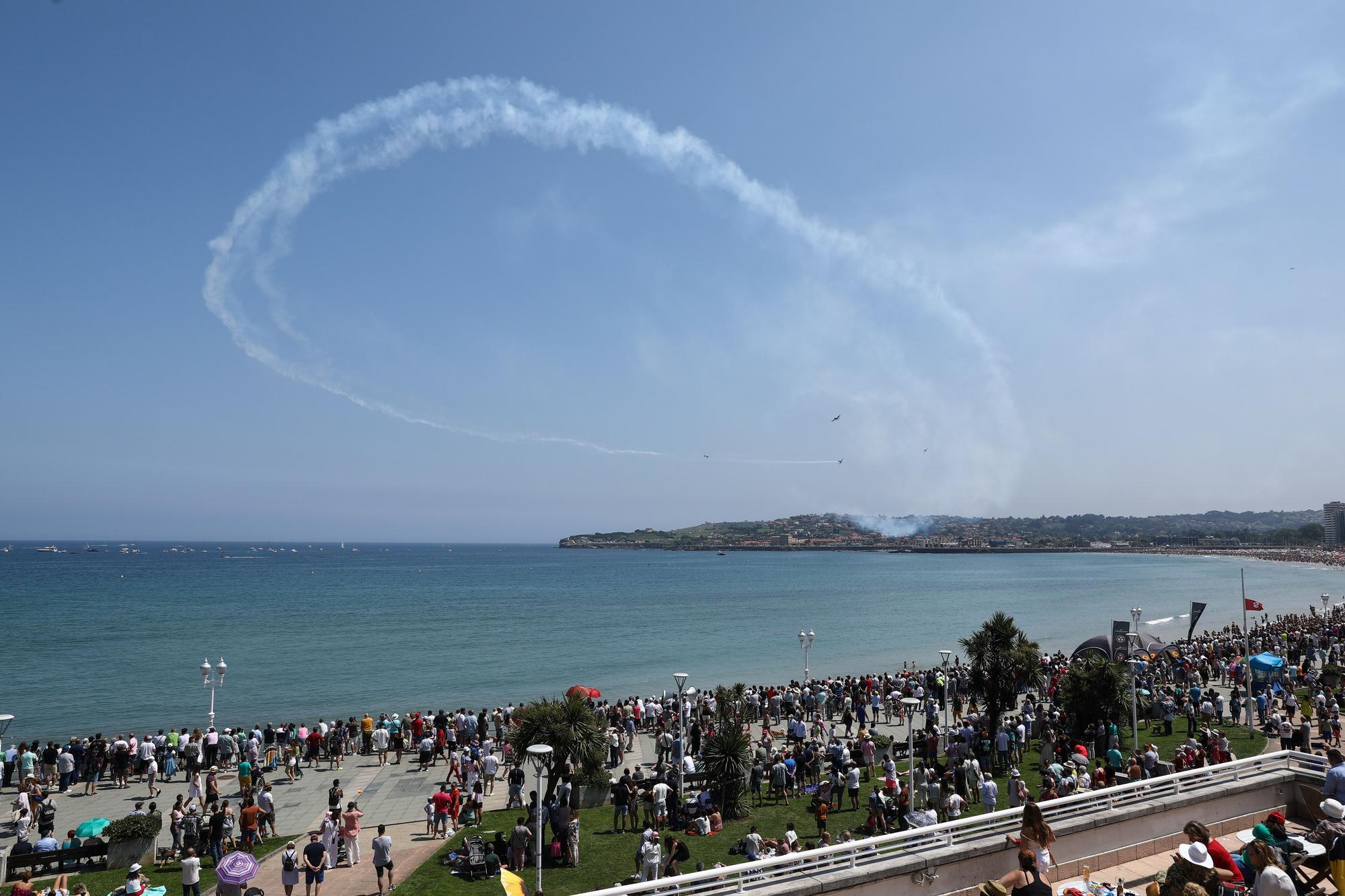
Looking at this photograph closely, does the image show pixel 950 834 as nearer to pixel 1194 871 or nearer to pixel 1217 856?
pixel 1194 871

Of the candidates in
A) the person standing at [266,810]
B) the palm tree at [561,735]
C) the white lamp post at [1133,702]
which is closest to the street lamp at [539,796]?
the palm tree at [561,735]

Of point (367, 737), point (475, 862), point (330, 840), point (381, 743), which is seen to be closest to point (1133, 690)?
point (475, 862)

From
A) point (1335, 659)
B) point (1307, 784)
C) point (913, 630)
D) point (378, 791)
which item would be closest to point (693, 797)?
point (378, 791)

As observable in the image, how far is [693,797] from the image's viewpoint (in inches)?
650

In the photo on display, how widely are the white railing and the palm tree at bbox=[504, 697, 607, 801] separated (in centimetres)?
659

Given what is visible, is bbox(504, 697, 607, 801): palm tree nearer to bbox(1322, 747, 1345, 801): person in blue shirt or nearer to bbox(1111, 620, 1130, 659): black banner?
bbox(1322, 747, 1345, 801): person in blue shirt

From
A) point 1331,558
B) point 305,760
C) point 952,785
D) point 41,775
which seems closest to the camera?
point 952,785

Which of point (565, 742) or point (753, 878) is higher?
point (753, 878)

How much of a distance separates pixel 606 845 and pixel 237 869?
20.7 ft

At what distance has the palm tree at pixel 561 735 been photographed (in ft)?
53.3

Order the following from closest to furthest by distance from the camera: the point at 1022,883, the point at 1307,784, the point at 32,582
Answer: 1. the point at 1022,883
2. the point at 1307,784
3. the point at 32,582

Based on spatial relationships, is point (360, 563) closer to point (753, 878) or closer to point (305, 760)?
point (305, 760)

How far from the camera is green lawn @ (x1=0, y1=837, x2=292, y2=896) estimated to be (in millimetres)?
12742

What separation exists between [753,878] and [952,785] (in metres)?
11.2
